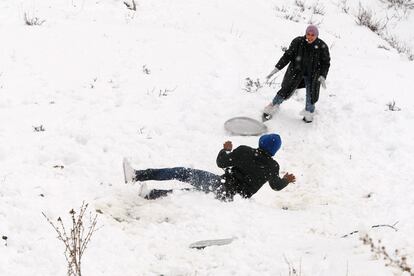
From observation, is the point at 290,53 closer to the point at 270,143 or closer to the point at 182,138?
the point at 182,138

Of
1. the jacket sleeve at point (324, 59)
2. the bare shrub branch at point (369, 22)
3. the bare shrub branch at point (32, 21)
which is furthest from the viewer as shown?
the bare shrub branch at point (369, 22)

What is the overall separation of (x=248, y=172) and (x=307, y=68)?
261 cm

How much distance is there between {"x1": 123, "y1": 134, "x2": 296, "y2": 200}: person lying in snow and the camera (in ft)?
17.8

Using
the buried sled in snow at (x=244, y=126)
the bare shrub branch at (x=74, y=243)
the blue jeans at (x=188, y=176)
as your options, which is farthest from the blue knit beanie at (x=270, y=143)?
the bare shrub branch at (x=74, y=243)

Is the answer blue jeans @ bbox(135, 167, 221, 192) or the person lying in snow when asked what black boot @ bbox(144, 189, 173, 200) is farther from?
blue jeans @ bbox(135, 167, 221, 192)

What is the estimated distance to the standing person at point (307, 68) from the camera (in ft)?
23.5

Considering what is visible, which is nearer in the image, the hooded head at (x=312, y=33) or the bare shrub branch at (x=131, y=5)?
the hooded head at (x=312, y=33)

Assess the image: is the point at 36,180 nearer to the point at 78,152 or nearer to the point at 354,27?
the point at 78,152

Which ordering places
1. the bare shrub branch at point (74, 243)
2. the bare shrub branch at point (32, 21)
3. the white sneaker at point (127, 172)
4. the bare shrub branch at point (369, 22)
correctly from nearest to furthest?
the bare shrub branch at point (74, 243)
the white sneaker at point (127, 172)
the bare shrub branch at point (32, 21)
the bare shrub branch at point (369, 22)

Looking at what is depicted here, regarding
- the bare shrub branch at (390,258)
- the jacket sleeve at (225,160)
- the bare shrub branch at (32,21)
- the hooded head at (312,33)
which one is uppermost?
the bare shrub branch at (32,21)

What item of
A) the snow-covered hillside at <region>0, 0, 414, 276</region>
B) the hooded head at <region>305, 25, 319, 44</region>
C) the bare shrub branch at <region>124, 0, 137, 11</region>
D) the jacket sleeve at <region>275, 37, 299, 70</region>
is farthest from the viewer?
the bare shrub branch at <region>124, 0, 137, 11</region>

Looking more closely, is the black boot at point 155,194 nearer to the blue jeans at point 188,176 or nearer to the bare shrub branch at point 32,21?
the blue jeans at point 188,176

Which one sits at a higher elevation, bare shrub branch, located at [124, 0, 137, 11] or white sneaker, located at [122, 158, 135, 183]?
bare shrub branch, located at [124, 0, 137, 11]

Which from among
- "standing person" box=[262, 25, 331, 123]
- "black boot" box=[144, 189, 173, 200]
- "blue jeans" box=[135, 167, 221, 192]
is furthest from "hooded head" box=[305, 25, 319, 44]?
"black boot" box=[144, 189, 173, 200]
